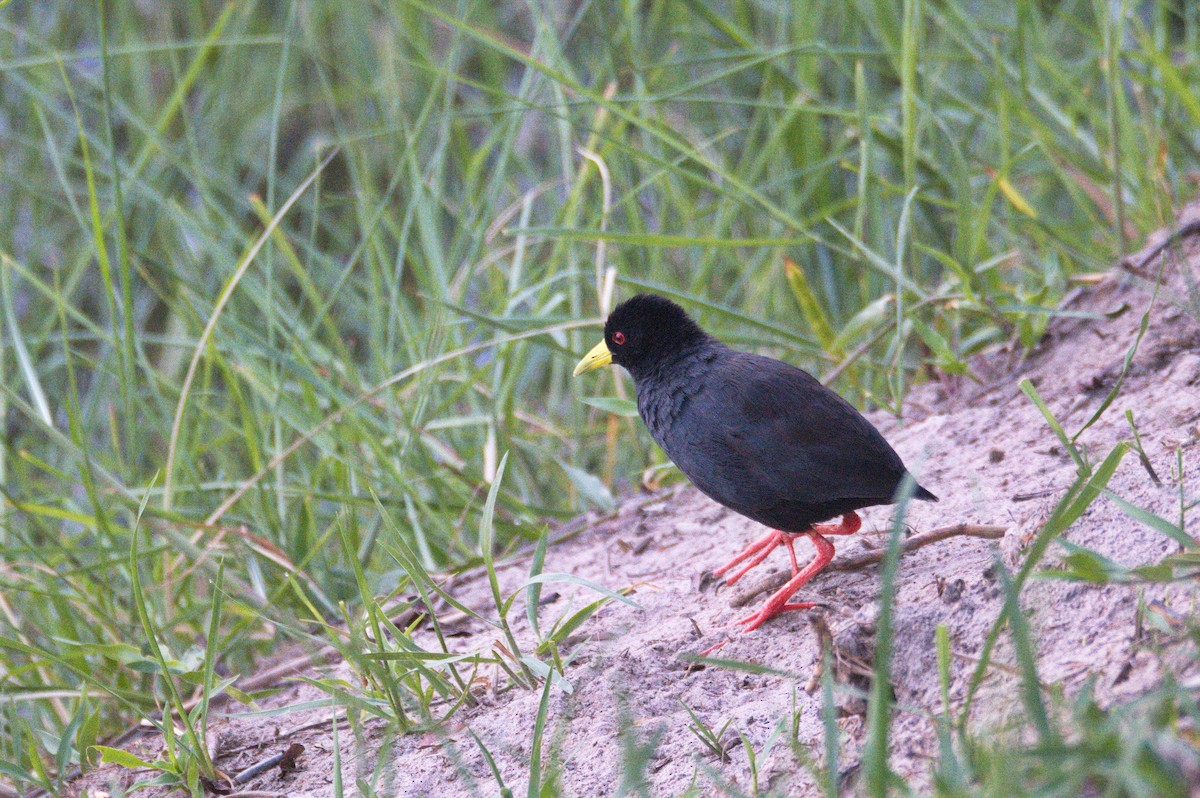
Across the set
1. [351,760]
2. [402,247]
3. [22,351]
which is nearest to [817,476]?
[351,760]

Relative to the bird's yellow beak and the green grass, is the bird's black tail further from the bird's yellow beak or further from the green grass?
the bird's yellow beak

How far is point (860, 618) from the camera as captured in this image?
229 cm

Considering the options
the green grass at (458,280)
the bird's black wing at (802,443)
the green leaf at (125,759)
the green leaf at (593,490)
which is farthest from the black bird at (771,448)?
the green leaf at (125,759)

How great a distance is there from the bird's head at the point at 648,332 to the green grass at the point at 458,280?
111mm

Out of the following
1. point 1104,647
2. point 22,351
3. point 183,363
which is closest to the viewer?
point 1104,647

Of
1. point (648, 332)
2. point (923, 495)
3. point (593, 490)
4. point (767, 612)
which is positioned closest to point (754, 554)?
point (767, 612)

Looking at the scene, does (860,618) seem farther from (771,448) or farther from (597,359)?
(597,359)

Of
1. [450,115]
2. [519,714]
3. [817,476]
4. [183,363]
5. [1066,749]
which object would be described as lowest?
[183,363]

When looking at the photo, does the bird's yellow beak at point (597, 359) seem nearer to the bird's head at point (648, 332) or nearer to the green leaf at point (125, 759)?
the bird's head at point (648, 332)

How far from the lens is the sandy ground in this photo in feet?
6.42

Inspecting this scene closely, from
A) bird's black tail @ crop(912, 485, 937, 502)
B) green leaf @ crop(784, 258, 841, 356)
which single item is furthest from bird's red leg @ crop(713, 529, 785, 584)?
green leaf @ crop(784, 258, 841, 356)

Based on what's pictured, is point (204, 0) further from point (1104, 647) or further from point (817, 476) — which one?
point (1104, 647)

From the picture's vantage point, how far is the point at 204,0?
748 cm

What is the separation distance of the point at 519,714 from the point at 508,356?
206 cm
